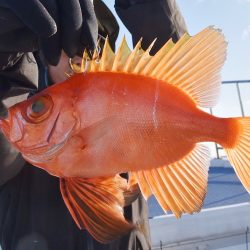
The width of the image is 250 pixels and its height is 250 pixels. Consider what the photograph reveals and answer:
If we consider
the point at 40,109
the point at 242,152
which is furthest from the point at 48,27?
the point at 242,152

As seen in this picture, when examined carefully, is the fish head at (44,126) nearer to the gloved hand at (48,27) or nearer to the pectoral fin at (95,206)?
the pectoral fin at (95,206)

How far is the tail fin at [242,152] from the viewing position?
76 cm

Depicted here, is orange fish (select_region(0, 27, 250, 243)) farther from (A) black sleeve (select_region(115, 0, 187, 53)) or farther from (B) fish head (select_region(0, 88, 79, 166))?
(A) black sleeve (select_region(115, 0, 187, 53))

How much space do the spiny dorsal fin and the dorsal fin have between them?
0.12m

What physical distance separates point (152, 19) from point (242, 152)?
0.73 meters

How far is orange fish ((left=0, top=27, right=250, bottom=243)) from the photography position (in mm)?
677

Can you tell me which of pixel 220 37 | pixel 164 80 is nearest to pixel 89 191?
pixel 164 80

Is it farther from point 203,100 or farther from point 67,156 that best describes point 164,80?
point 67,156

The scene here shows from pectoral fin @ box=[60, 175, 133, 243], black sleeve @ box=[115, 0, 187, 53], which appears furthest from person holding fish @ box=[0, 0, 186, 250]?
pectoral fin @ box=[60, 175, 133, 243]

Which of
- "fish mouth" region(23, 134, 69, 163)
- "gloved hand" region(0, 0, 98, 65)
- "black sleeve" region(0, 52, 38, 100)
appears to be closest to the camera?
"fish mouth" region(23, 134, 69, 163)

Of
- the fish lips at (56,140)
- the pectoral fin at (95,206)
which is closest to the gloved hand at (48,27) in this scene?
the fish lips at (56,140)

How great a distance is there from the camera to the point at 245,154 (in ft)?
2.53

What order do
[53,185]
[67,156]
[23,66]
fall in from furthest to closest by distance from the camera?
[53,185], [23,66], [67,156]

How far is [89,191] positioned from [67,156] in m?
0.09
